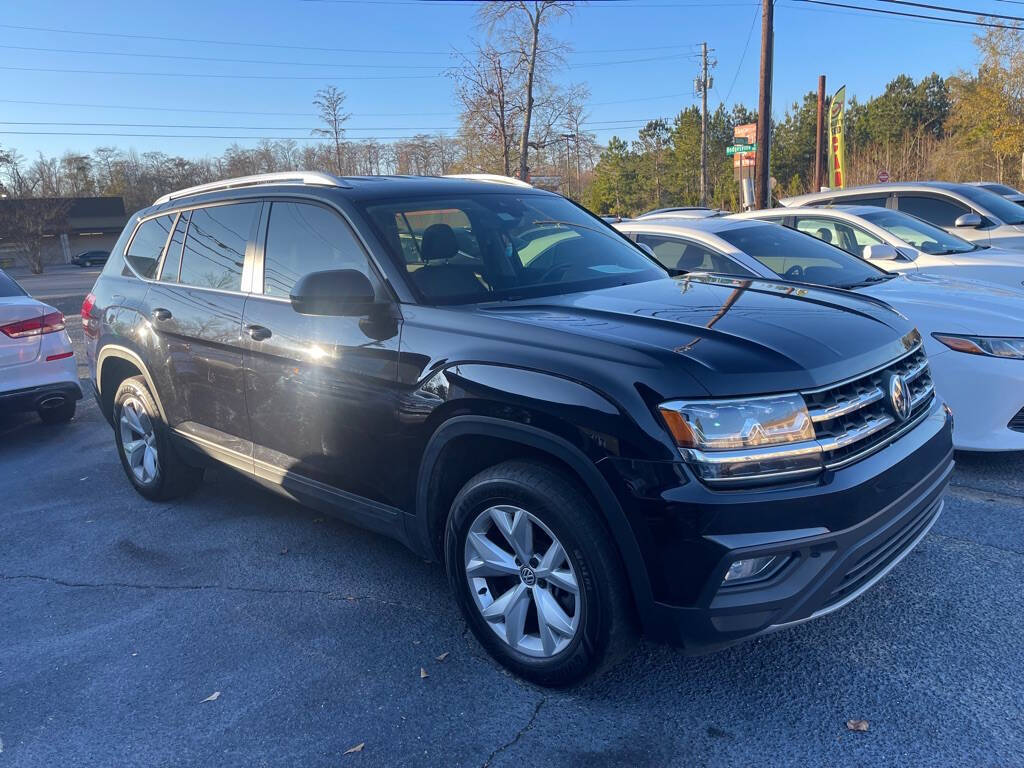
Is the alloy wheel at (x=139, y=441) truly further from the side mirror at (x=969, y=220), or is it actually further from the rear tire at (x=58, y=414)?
the side mirror at (x=969, y=220)

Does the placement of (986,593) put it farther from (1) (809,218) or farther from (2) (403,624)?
(1) (809,218)

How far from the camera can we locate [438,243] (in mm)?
3555

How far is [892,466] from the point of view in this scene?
2.61m

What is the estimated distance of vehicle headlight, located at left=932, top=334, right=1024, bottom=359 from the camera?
175 inches

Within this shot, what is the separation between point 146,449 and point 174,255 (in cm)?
131

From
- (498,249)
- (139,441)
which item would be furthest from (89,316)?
(498,249)

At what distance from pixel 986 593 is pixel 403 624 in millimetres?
2541

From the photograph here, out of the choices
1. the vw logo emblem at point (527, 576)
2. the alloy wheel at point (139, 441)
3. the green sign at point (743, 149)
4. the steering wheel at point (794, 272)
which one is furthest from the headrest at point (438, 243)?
the green sign at point (743, 149)

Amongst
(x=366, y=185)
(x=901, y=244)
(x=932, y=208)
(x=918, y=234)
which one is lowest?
(x=901, y=244)

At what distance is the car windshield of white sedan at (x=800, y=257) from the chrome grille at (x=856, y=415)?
10.0 feet

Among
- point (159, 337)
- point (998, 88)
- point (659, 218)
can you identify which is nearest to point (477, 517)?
point (159, 337)

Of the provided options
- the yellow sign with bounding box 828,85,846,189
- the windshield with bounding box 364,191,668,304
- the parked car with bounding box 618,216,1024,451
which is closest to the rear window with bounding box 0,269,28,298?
the windshield with bounding box 364,191,668,304

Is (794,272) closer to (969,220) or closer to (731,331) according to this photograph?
(731,331)

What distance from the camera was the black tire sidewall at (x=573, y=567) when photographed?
254 cm
